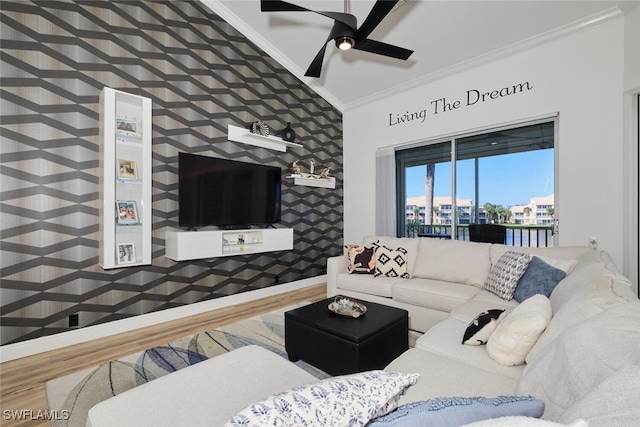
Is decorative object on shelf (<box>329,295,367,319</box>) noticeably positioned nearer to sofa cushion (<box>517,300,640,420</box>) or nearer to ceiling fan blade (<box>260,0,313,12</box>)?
sofa cushion (<box>517,300,640,420</box>)

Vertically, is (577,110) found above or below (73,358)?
above

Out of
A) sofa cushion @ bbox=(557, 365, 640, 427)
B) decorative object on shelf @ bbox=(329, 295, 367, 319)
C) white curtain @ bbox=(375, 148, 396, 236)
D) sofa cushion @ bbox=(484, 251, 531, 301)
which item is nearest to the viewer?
sofa cushion @ bbox=(557, 365, 640, 427)

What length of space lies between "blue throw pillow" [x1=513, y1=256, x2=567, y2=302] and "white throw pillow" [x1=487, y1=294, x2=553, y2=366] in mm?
771

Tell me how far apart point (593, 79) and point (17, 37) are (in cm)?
538

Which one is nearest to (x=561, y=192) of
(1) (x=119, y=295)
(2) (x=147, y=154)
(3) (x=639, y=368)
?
(3) (x=639, y=368)

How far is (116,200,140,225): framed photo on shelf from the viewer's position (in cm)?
278

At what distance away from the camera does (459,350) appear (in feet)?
4.91

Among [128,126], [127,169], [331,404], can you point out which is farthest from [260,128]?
[331,404]

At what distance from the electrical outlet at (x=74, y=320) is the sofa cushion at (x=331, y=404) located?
118 inches

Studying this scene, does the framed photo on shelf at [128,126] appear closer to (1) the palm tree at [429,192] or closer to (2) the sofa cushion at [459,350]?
(2) the sofa cushion at [459,350]

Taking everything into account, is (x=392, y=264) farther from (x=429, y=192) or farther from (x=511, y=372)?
(x=511, y=372)

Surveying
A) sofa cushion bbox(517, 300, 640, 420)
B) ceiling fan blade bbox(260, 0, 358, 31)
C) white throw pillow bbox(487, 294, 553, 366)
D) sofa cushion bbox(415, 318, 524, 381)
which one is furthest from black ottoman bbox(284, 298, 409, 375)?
ceiling fan blade bbox(260, 0, 358, 31)

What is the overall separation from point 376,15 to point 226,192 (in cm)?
246

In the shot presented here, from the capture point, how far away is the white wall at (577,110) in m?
2.83
